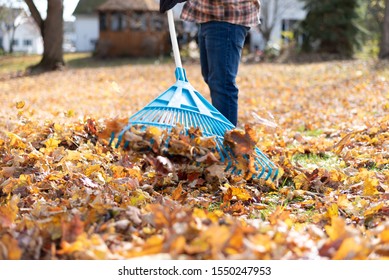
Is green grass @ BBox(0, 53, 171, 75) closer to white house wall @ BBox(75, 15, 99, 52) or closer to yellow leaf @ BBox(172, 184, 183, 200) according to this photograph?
white house wall @ BBox(75, 15, 99, 52)

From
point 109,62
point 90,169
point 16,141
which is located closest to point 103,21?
point 109,62

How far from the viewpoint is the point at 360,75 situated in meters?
11.0

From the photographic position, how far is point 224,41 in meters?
3.62

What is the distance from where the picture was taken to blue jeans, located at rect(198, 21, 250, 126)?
361 cm

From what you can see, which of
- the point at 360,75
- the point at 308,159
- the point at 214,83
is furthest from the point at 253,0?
the point at 360,75

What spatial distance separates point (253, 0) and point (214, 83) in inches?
25.2

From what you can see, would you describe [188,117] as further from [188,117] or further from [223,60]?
[223,60]

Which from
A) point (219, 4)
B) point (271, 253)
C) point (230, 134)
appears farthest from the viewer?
point (219, 4)

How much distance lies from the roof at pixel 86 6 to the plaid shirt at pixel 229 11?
106 ft

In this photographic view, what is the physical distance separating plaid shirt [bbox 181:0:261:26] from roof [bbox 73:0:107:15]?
32310mm

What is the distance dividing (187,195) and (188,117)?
0.45 m

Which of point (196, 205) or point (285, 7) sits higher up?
point (285, 7)

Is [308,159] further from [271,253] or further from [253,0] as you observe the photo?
[271,253]

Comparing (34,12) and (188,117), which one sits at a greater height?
(34,12)
